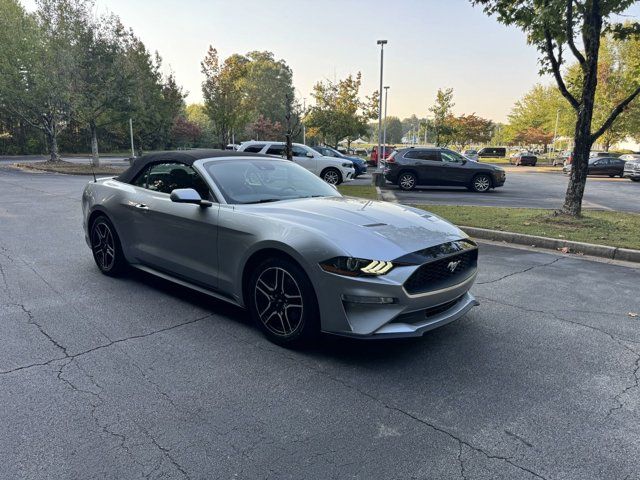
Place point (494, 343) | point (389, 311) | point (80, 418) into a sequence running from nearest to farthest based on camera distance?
point (80, 418) < point (389, 311) < point (494, 343)

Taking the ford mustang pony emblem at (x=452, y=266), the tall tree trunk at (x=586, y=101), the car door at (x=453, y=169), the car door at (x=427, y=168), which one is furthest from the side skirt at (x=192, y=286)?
the car door at (x=453, y=169)

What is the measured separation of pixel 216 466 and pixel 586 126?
9491mm

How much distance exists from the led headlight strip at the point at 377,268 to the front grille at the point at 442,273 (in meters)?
0.17

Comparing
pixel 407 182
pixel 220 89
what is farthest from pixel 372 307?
pixel 220 89

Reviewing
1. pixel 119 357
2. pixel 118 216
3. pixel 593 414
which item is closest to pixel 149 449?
pixel 119 357

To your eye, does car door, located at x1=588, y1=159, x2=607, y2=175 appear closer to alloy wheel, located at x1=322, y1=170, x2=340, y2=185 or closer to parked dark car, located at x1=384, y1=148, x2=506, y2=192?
parked dark car, located at x1=384, y1=148, x2=506, y2=192

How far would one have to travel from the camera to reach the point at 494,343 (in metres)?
3.85

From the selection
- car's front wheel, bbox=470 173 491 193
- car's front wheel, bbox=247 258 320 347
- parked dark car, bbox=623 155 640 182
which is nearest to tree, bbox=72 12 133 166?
car's front wheel, bbox=470 173 491 193

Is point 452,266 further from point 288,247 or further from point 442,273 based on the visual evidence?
point 288,247

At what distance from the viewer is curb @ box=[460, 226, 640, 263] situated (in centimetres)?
698

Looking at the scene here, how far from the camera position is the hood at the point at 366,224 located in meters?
3.37

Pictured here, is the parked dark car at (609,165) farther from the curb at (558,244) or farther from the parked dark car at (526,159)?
the curb at (558,244)

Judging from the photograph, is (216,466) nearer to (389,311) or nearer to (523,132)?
(389,311)

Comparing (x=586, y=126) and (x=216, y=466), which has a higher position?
(x=586, y=126)
